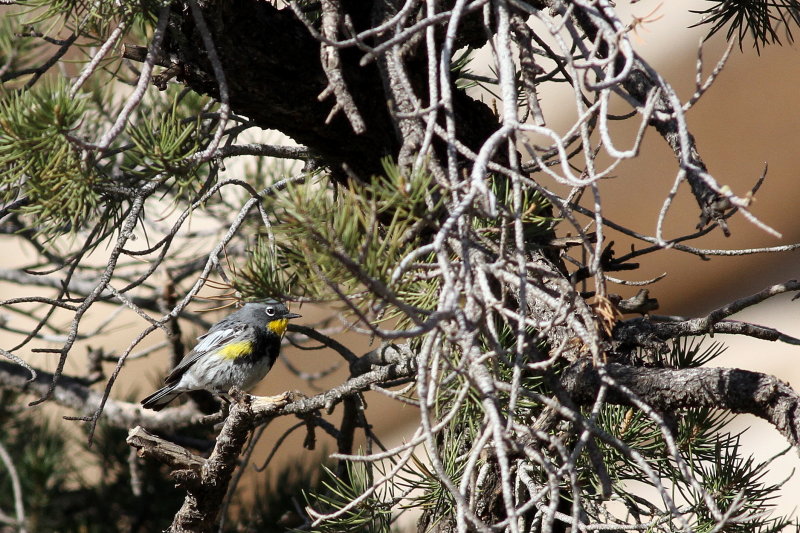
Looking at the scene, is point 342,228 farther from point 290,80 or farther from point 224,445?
point 224,445

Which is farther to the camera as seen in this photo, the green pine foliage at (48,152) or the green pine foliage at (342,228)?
the green pine foliage at (48,152)

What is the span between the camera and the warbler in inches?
133

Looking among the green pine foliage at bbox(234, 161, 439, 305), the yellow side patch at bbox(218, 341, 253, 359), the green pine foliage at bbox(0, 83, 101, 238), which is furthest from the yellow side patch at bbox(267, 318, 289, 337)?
the green pine foliage at bbox(234, 161, 439, 305)

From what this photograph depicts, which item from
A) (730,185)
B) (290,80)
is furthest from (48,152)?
(730,185)

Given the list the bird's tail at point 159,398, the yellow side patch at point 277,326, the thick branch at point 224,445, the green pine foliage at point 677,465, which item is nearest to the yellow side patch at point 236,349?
the yellow side patch at point 277,326

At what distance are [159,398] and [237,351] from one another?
1.39 ft

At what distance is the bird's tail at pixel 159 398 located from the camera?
3.21 m

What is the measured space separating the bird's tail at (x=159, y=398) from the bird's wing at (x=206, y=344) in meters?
0.04

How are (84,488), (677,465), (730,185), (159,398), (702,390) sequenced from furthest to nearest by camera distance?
(730,185) → (159,398) → (84,488) → (677,465) → (702,390)

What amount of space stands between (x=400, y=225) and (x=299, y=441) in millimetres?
4711

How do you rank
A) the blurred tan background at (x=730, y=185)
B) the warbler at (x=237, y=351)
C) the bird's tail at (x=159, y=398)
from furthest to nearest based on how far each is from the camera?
the blurred tan background at (x=730, y=185) → the warbler at (x=237, y=351) → the bird's tail at (x=159, y=398)

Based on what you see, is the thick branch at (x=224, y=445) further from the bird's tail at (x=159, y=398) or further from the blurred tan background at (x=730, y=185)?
the blurred tan background at (x=730, y=185)

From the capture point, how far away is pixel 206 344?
3.49m

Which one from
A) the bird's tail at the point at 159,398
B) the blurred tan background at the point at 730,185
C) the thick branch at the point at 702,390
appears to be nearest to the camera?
the thick branch at the point at 702,390
